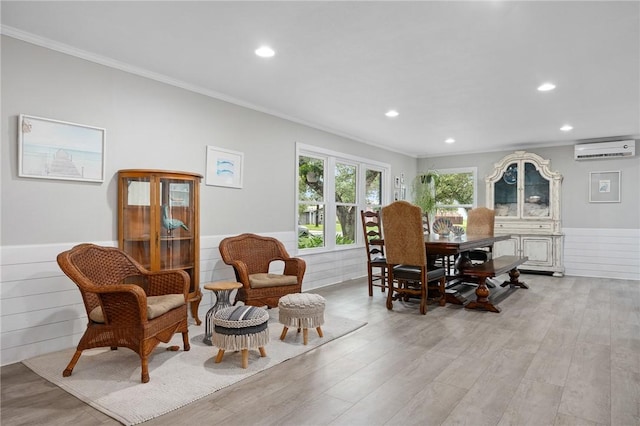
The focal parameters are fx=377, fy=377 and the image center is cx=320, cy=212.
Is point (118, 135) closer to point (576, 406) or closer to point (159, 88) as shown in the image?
point (159, 88)

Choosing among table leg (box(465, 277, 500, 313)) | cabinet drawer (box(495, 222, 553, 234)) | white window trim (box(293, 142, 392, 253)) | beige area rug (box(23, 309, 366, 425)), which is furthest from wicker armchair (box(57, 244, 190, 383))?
cabinet drawer (box(495, 222, 553, 234))

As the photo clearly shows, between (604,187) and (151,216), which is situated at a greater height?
(604,187)

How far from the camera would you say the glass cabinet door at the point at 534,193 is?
6.82 meters

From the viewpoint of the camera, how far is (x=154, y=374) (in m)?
2.54

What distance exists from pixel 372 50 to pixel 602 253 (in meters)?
6.04

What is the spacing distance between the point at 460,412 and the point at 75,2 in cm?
341

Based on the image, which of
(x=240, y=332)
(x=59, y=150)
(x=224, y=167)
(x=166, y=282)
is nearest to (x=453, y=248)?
(x=240, y=332)

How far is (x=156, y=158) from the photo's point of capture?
12.0 ft

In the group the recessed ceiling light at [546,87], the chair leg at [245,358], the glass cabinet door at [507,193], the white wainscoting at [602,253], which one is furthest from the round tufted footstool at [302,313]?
the white wainscoting at [602,253]

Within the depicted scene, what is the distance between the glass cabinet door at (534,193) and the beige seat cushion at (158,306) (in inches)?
252

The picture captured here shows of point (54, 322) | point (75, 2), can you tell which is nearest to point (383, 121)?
point (75, 2)

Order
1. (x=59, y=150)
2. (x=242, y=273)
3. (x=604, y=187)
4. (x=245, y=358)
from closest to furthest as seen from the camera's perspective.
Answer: (x=245, y=358) → (x=59, y=150) → (x=242, y=273) → (x=604, y=187)

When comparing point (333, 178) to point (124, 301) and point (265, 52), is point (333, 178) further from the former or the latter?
point (124, 301)

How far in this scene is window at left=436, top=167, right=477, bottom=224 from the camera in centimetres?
789
